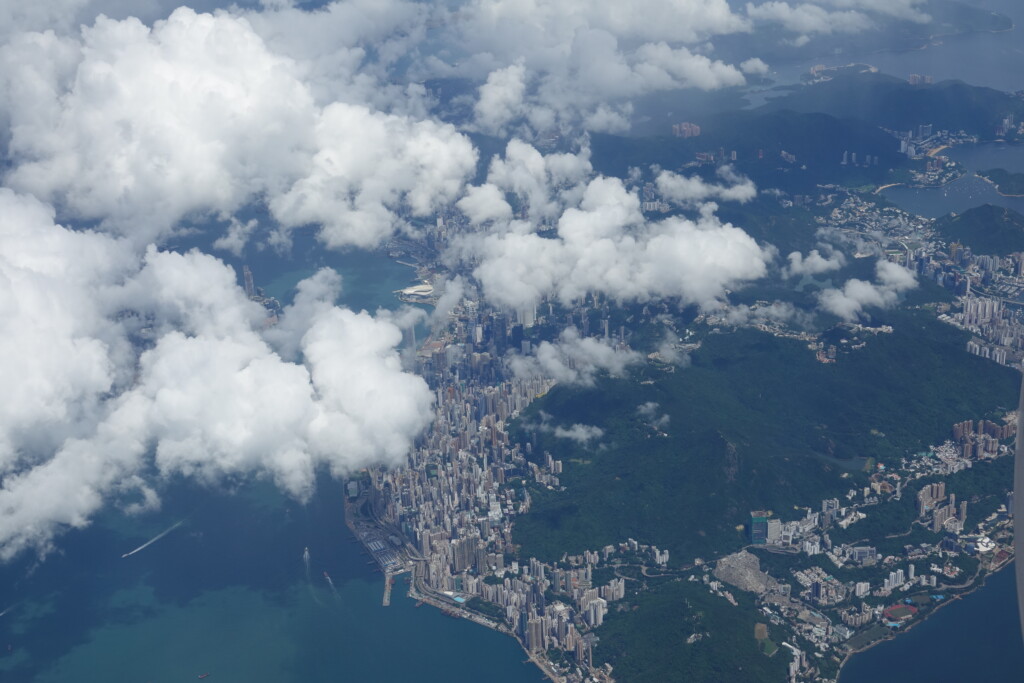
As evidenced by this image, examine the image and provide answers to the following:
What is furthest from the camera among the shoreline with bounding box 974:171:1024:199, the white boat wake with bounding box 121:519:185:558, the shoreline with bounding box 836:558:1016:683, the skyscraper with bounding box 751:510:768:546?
the shoreline with bounding box 974:171:1024:199

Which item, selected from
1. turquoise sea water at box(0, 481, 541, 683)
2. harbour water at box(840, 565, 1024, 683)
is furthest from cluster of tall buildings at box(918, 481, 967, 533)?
turquoise sea water at box(0, 481, 541, 683)

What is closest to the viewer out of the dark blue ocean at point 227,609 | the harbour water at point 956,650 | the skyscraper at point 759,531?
the harbour water at point 956,650

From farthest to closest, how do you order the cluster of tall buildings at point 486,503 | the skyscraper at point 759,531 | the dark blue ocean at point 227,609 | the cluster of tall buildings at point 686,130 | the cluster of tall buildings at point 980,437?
the cluster of tall buildings at point 686,130
the cluster of tall buildings at point 980,437
the skyscraper at point 759,531
the cluster of tall buildings at point 486,503
the dark blue ocean at point 227,609

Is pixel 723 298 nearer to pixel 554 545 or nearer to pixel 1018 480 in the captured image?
pixel 554 545

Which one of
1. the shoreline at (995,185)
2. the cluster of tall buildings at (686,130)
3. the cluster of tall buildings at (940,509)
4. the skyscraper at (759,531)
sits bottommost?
the skyscraper at (759,531)

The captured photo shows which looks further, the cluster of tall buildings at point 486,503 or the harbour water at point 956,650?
the cluster of tall buildings at point 486,503

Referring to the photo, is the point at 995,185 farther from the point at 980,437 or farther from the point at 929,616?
the point at 929,616

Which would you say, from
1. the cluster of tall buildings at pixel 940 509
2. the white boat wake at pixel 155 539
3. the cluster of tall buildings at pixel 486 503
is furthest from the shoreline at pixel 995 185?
the white boat wake at pixel 155 539

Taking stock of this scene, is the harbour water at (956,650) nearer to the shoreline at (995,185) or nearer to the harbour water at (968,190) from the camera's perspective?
the harbour water at (968,190)

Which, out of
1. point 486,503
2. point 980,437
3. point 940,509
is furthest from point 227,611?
point 980,437

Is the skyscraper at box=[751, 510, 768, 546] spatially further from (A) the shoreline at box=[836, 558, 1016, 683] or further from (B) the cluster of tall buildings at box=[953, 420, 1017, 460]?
(B) the cluster of tall buildings at box=[953, 420, 1017, 460]

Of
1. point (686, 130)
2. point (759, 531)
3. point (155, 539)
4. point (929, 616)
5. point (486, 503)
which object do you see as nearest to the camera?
point (929, 616)
